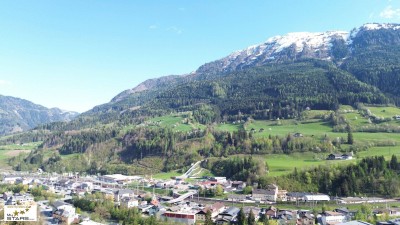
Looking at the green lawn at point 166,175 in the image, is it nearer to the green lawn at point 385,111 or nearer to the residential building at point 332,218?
the residential building at point 332,218

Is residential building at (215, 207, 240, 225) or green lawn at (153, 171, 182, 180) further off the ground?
green lawn at (153, 171, 182, 180)

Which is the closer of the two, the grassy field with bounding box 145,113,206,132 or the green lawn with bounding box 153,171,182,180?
the green lawn with bounding box 153,171,182,180

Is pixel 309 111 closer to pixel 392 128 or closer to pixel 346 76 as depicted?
pixel 392 128

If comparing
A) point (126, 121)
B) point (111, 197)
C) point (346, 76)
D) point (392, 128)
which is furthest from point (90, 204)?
point (346, 76)

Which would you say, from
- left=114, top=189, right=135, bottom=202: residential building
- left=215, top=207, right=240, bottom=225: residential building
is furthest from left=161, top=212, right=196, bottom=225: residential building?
left=114, top=189, right=135, bottom=202: residential building

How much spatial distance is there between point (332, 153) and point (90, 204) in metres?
53.0

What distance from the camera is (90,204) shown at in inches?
2458

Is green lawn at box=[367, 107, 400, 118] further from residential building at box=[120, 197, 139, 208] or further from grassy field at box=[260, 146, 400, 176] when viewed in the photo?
residential building at box=[120, 197, 139, 208]

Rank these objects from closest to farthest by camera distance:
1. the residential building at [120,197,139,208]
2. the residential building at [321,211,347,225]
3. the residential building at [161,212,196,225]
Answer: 1. the residential building at [321,211,347,225]
2. the residential building at [161,212,196,225]
3. the residential building at [120,197,139,208]

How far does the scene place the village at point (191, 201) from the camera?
5353 cm

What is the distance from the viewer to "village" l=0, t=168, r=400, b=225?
53.5 metres

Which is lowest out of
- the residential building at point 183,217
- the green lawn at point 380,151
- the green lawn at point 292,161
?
the residential building at point 183,217

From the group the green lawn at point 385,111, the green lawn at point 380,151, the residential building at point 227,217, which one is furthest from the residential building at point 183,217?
the green lawn at point 385,111

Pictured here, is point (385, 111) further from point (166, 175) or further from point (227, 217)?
point (227, 217)
